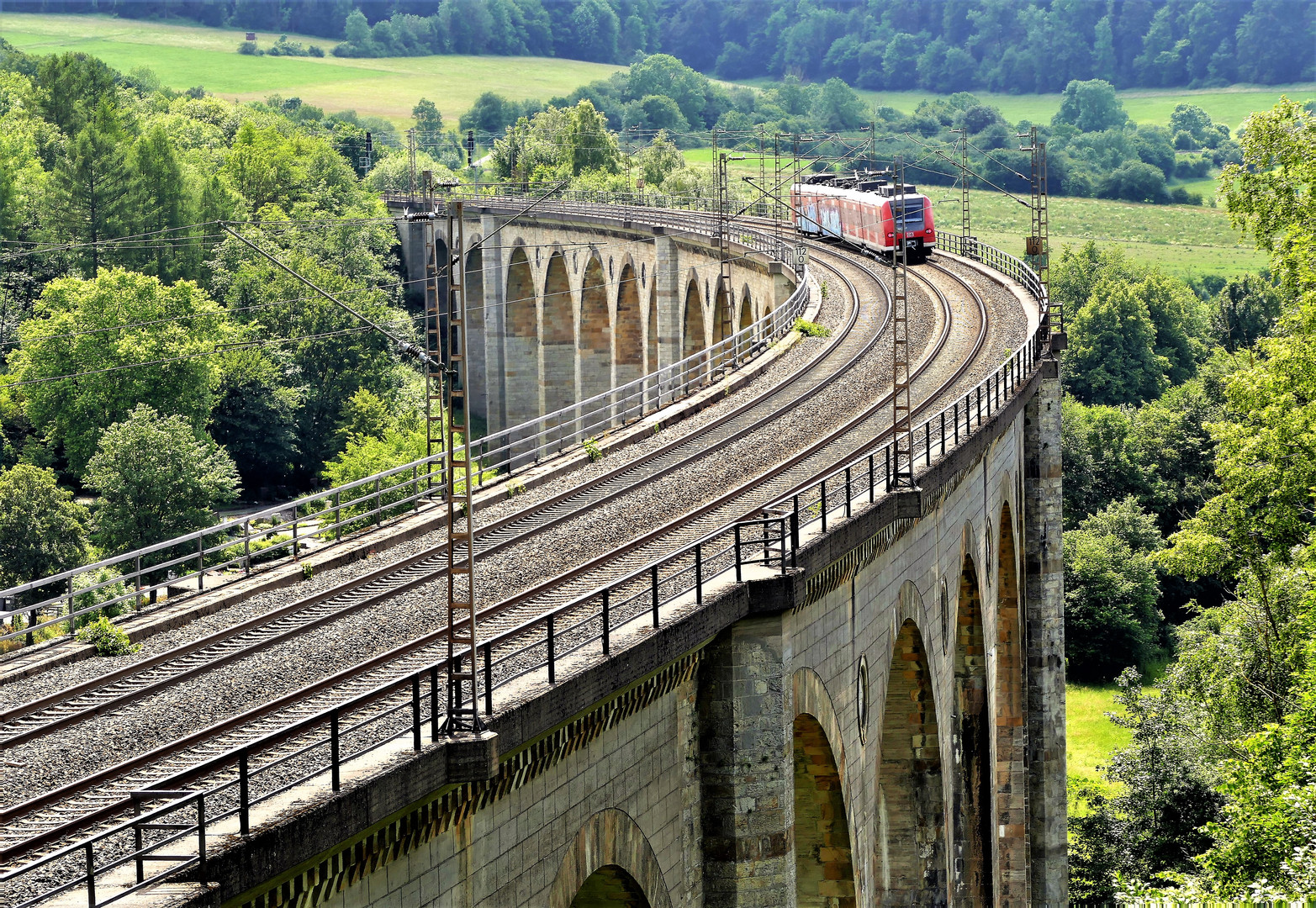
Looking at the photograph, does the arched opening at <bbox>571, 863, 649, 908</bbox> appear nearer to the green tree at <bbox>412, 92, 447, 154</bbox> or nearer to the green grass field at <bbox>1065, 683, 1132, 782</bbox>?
the green grass field at <bbox>1065, 683, 1132, 782</bbox>

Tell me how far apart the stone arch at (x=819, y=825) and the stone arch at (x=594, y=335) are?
206ft

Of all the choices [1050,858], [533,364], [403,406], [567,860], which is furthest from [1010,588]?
[533,364]

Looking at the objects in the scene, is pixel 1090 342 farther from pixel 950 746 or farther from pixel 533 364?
pixel 950 746

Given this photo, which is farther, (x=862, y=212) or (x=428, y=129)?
(x=428, y=129)

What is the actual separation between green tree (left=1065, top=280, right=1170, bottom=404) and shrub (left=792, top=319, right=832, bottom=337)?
186 ft

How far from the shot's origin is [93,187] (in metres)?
98.6

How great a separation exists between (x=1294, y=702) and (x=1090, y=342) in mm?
67902

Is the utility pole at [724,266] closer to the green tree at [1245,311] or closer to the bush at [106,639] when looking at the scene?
the bush at [106,639]

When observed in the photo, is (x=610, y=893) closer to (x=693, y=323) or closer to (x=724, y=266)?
(x=724, y=266)

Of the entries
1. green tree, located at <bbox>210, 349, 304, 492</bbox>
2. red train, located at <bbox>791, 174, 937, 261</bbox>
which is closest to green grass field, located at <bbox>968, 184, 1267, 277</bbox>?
red train, located at <bbox>791, 174, 937, 261</bbox>

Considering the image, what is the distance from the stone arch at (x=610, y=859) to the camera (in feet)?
48.4

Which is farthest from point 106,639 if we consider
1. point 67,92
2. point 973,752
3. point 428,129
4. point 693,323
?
point 428,129

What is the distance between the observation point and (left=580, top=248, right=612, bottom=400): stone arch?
8500 cm

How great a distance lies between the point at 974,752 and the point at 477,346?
75030 millimetres
